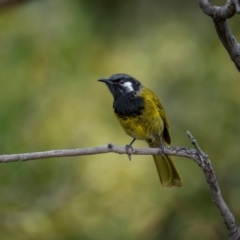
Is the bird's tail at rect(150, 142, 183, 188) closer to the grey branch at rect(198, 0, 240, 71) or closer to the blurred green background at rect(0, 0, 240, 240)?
the blurred green background at rect(0, 0, 240, 240)

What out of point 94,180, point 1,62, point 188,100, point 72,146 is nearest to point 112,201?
point 94,180

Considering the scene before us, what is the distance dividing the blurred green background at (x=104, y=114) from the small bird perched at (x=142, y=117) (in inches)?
34.8

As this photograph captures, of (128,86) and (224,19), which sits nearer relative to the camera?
(224,19)

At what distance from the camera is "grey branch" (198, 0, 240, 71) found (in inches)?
77.5

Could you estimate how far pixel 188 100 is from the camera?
5.34 metres

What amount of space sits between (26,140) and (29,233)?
0.71 metres

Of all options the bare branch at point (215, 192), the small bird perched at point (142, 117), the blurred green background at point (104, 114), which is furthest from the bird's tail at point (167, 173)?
the bare branch at point (215, 192)

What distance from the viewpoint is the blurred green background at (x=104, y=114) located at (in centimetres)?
458

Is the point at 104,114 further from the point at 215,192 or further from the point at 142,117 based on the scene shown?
the point at 215,192

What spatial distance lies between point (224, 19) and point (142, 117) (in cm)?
181

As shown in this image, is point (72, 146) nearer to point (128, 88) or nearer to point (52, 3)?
point (128, 88)

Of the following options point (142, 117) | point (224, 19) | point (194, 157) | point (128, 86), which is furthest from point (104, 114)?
point (224, 19)

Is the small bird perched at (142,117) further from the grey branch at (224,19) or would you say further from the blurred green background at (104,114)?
the grey branch at (224,19)

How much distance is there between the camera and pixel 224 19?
2.04m
